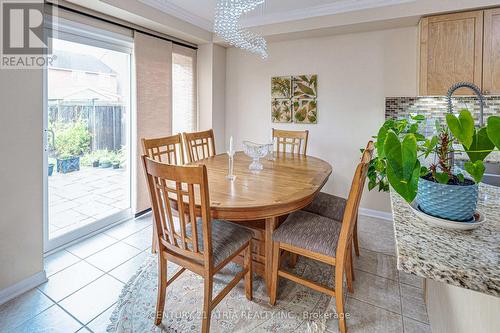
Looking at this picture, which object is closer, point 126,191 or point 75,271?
A: point 75,271

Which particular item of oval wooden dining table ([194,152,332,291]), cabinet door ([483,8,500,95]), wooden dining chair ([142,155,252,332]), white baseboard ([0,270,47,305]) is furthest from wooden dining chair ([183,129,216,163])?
cabinet door ([483,8,500,95])

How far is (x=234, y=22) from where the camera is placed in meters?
2.51

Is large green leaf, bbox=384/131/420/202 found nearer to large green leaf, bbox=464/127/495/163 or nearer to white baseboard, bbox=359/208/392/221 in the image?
large green leaf, bbox=464/127/495/163

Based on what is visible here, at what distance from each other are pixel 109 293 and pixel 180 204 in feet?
3.58

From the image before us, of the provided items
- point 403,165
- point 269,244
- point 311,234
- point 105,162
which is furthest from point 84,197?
point 403,165

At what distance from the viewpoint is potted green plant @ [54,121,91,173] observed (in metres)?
2.72

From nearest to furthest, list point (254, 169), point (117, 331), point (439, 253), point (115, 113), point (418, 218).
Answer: point (439, 253)
point (418, 218)
point (117, 331)
point (254, 169)
point (115, 113)

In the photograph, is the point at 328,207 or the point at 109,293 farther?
the point at 328,207

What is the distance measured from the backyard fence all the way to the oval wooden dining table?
132cm

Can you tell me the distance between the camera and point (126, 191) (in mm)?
3531

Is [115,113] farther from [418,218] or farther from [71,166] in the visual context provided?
[418,218]

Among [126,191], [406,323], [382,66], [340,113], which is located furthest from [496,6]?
[126,191]

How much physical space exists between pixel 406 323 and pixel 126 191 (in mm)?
3193

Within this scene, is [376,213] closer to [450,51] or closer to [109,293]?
[450,51]
